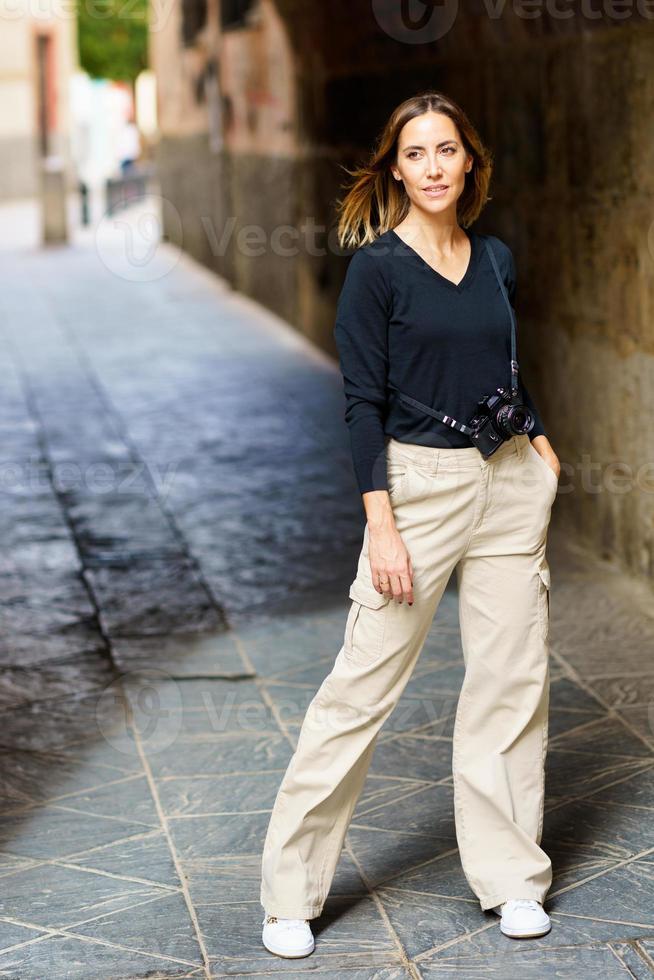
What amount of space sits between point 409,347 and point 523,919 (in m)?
1.24

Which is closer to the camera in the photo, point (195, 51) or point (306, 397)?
point (306, 397)

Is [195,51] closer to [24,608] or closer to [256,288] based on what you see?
[256,288]

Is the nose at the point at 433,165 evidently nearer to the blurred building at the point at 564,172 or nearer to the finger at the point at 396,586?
the finger at the point at 396,586

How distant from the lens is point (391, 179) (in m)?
3.21

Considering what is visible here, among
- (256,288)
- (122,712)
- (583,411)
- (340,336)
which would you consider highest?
(340,336)

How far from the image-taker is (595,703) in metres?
4.69

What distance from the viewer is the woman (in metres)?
3.09

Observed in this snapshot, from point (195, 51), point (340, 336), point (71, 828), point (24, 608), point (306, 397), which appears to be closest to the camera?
point (340, 336)

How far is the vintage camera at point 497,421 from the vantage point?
3.09m

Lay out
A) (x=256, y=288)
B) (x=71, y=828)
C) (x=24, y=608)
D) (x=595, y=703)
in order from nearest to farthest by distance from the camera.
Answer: (x=71, y=828) → (x=595, y=703) → (x=24, y=608) → (x=256, y=288)

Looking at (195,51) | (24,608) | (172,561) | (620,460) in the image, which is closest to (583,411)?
(620,460)

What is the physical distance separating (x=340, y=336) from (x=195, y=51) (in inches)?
609

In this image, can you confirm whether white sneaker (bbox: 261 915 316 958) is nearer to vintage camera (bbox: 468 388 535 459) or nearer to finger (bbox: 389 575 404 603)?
finger (bbox: 389 575 404 603)

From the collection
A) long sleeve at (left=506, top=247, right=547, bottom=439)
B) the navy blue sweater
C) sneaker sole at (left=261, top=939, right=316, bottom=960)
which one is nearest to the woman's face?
the navy blue sweater
